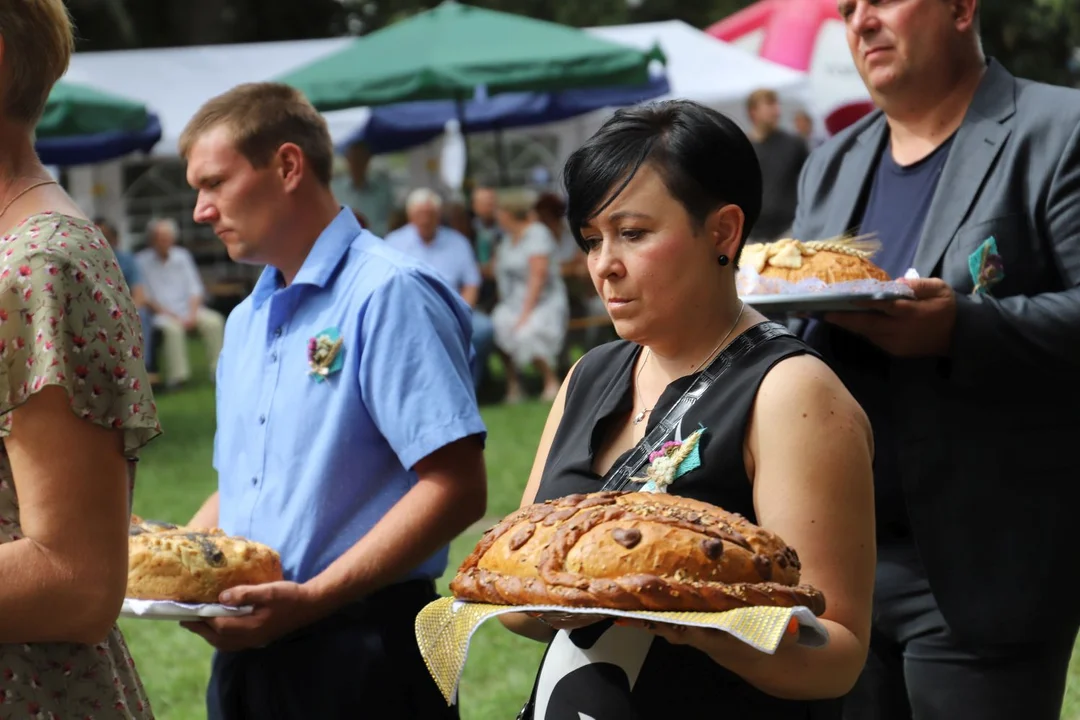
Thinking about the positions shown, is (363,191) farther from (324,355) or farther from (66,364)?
(66,364)

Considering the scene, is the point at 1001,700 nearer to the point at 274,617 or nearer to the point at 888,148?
the point at 888,148

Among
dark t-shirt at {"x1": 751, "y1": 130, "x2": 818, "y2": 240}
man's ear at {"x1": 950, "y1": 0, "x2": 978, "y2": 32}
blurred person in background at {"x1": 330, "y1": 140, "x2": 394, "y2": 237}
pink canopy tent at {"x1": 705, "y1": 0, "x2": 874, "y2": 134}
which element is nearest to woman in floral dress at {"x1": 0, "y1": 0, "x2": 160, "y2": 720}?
man's ear at {"x1": 950, "y1": 0, "x2": 978, "y2": 32}

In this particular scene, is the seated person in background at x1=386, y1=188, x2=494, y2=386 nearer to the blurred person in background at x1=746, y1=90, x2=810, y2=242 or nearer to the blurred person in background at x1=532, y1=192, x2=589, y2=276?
the blurred person in background at x1=532, y1=192, x2=589, y2=276

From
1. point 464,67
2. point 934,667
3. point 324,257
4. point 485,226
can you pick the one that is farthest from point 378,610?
point 485,226

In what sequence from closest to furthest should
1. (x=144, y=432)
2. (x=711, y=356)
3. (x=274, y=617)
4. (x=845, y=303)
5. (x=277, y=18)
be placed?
1. (x=144, y=432)
2. (x=711, y=356)
3. (x=845, y=303)
4. (x=274, y=617)
5. (x=277, y=18)

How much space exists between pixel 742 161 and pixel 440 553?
5.15ft

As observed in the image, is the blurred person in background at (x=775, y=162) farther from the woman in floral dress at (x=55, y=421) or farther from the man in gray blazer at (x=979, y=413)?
the woman in floral dress at (x=55, y=421)

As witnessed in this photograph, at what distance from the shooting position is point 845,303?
122 inches

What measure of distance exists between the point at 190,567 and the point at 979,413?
5.84ft

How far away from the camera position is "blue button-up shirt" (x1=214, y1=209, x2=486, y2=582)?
352cm

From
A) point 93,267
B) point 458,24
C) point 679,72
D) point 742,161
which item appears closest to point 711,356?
point 742,161

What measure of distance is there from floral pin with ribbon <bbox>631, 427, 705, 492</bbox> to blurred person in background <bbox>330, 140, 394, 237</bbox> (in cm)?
1411

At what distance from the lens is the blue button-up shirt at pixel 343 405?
352cm

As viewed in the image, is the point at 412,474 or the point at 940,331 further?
the point at 412,474
